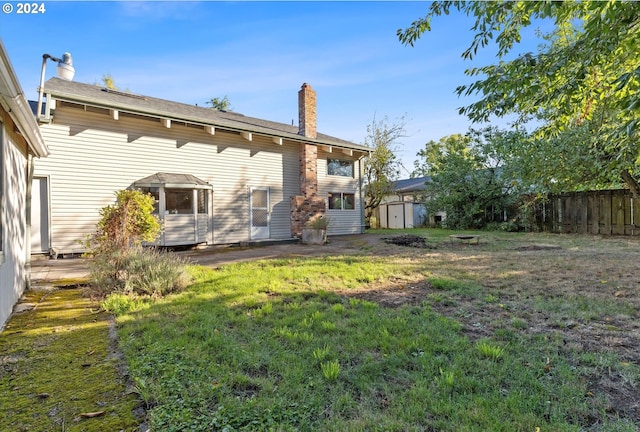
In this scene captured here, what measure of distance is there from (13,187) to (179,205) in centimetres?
625

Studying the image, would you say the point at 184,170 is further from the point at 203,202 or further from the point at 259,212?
the point at 259,212

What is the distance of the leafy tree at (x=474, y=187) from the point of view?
17.3 m

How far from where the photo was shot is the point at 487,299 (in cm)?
441

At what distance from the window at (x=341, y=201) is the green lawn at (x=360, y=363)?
10.5 m

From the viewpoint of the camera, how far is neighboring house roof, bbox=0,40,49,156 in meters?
2.70

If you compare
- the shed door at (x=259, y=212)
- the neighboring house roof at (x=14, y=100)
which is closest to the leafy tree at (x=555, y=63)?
the neighboring house roof at (x=14, y=100)

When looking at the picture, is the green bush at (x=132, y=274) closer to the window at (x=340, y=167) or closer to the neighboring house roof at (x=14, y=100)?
the neighboring house roof at (x=14, y=100)

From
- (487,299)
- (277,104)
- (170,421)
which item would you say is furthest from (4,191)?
(277,104)

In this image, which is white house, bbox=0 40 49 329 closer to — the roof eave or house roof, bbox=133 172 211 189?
the roof eave

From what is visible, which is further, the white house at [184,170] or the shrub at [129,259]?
the white house at [184,170]

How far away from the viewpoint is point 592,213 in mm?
13586

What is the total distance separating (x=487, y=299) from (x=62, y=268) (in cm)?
864

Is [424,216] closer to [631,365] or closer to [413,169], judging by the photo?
[413,169]

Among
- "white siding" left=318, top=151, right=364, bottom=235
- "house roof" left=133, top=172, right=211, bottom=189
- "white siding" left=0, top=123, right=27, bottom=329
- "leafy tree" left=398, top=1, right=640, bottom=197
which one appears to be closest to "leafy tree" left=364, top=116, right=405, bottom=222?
"white siding" left=318, top=151, right=364, bottom=235
